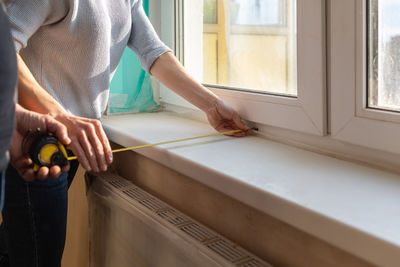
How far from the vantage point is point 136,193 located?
1.59 m

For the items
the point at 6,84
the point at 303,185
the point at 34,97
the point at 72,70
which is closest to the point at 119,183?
the point at 72,70

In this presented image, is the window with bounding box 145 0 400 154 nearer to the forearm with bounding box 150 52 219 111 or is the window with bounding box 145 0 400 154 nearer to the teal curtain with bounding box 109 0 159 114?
the forearm with bounding box 150 52 219 111

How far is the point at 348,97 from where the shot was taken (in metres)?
1.17

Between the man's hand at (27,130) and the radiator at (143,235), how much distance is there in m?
0.44

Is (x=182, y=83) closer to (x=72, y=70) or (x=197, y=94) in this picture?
(x=197, y=94)

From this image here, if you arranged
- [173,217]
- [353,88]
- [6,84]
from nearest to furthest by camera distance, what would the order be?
[6,84] → [353,88] → [173,217]

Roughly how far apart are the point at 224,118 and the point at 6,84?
3.41ft

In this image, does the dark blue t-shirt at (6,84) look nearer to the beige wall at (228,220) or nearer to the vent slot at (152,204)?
the beige wall at (228,220)

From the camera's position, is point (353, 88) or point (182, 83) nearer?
point (353, 88)

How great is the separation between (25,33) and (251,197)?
2.14 feet

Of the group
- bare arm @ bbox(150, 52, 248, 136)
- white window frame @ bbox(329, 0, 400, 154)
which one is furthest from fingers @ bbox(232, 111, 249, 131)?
white window frame @ bbox(329, 0, 400, 154)

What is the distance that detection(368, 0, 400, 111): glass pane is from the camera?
3.54ft

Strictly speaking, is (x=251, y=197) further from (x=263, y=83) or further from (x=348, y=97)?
(x=263, y=83)

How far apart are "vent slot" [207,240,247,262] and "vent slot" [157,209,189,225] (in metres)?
0.16
